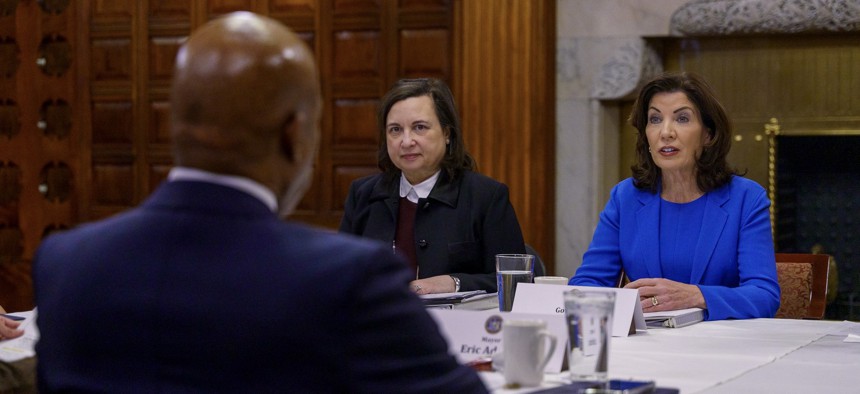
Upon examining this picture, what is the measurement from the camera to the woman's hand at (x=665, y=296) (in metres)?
2.96

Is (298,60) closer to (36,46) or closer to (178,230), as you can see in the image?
(178,230)

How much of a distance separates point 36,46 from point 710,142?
5027 mm

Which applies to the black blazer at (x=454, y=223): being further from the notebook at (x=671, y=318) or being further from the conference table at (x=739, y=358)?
the conference table at (x=739, y=358)

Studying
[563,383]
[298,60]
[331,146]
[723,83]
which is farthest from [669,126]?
[331,146]

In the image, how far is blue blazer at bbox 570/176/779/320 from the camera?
3117mm

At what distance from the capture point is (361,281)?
121 centimetres

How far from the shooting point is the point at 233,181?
1276mm

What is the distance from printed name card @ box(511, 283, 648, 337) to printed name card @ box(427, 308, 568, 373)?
48cm

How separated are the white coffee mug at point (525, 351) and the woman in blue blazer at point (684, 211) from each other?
1461 millimetres

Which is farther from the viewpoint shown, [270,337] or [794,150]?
[794,150]

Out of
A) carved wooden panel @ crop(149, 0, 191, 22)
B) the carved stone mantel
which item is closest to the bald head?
the carved stone mantel

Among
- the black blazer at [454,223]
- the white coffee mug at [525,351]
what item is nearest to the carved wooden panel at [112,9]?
the black blazer at [454,223]

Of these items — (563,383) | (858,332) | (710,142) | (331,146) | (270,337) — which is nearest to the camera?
(270,337)

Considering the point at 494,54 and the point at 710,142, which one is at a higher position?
the point at 494,54
